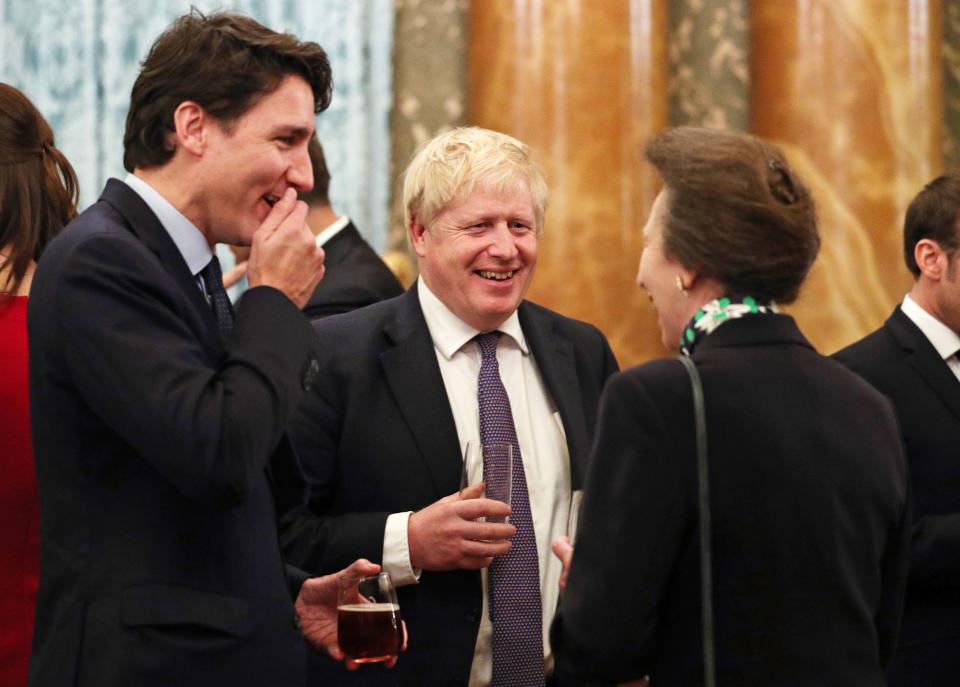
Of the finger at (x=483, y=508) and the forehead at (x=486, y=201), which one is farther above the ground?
the forehead at (x=486, y=201)

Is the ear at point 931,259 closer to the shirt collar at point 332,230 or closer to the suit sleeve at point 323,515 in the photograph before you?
the suit sleeve at point 323,515

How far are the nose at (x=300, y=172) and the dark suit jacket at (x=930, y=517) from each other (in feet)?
4.89

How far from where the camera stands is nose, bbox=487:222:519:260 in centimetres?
286

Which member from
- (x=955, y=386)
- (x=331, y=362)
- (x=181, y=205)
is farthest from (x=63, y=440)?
(x=955, y=386)

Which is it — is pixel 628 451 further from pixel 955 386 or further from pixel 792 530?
pixel 955 386

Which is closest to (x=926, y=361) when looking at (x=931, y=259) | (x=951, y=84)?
(x=931, y=259)

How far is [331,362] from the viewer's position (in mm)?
2859

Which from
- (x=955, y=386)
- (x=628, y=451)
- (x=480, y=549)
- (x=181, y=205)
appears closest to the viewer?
(x=628, y=451)

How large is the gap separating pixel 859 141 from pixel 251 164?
9.18 ft

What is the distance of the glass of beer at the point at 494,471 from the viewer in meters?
2.42

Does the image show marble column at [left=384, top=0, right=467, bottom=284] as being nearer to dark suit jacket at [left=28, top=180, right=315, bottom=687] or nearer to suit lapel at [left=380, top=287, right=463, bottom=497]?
suit lapel at [left=380, top=287, right=463, bottom=497]

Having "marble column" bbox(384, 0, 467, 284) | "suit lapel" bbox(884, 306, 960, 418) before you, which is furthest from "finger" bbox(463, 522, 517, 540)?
"marble column" bbox(384, 0, 467, 284)

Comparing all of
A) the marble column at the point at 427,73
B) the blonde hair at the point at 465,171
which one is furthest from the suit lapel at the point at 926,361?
the marble column at the point at 427,73

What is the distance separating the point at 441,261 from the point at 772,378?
1.06 metres
